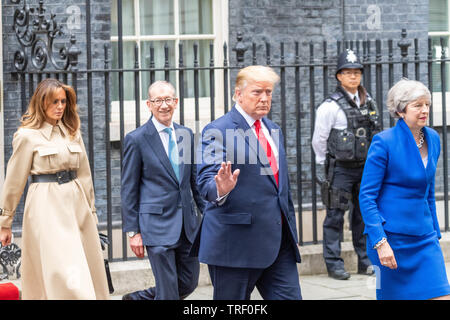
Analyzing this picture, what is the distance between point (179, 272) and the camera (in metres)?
6.68

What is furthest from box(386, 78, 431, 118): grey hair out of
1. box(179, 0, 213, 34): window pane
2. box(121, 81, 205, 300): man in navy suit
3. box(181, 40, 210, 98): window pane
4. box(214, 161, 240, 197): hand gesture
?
box(179, 0, 213, 34): window pane

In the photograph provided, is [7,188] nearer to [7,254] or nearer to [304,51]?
[7,254]

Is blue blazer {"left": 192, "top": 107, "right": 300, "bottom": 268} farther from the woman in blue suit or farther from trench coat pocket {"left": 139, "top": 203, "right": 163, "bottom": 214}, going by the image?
trench coat pocket {"left": 139, "top": 203, "right": 163, "bottom": 214}

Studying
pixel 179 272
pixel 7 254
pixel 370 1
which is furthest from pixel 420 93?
pixel 370 1

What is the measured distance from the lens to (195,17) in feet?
36.4

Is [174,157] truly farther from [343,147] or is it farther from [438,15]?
[438,15]

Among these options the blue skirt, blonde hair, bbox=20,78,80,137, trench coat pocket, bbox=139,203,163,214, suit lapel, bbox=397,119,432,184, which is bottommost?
the blue skirt

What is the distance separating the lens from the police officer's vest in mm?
8484

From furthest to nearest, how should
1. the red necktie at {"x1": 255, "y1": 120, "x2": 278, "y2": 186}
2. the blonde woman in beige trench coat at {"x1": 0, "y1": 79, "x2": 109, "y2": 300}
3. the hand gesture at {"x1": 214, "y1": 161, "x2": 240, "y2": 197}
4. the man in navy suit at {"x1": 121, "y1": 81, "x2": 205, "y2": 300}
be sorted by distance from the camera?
the man in navy suit at {"x1": 121, "y1": 81, "x2": 205, "y2": 300}
the blonde woman in beige trench coat at {"x1": 0, "y1": 79, "x2": 109, "y2": 300}
the red necktie at {"x1": 255, "y1": 120, "x2": 278, "y2": 186}
the hand gesture at {"x1": 214, "y1": 161, "x2": 240, "y2": 197}

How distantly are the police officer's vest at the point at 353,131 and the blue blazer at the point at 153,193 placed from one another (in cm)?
219

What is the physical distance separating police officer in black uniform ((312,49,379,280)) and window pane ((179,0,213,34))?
274 centimetres

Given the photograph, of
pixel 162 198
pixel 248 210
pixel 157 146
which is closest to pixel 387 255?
pixel 248 210

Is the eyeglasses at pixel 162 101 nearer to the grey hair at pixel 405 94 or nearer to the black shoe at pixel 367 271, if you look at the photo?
the grey hair at pixel 405 94

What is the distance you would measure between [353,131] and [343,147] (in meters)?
0.18
